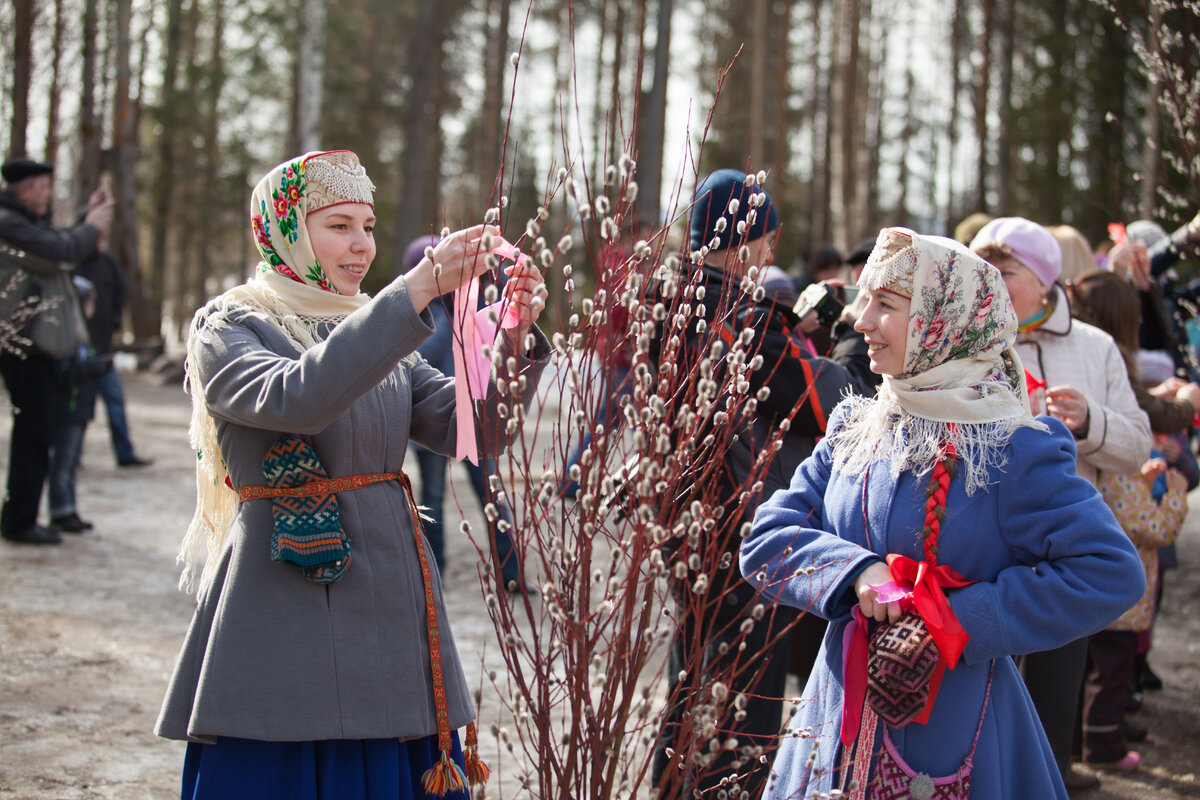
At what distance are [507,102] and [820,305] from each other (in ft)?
33.7

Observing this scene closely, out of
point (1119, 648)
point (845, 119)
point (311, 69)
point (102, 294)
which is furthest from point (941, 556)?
point (845, 119)

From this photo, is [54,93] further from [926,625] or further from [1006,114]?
[926,625]

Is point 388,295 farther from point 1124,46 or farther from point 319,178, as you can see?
point 1124,46

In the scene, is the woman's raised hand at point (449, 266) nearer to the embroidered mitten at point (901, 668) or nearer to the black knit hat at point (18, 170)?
the embroidered mitten at point (901, 668)

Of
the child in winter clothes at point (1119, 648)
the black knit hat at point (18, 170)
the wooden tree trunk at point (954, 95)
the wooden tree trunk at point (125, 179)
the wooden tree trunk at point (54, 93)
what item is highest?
the wooden tree trunk at point (954, 95)

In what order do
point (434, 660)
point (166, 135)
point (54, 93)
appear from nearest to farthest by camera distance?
1. point (434, 660)
2. point (54, 93)
3. point (166, 135)

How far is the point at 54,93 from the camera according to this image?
2041cm

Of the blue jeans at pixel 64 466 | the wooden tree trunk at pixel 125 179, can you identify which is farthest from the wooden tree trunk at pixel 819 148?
the blue jeans at pixel 64 466

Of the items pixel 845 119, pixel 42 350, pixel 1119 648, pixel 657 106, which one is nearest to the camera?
pixel 1119 648

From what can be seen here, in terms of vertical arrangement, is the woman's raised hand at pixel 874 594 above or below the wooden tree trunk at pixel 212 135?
below

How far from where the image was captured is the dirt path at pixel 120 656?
148 inches

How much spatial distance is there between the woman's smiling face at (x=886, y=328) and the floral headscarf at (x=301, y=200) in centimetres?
114

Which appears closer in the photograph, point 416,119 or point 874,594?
point 874,594

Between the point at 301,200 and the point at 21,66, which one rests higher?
the point at 21,66
